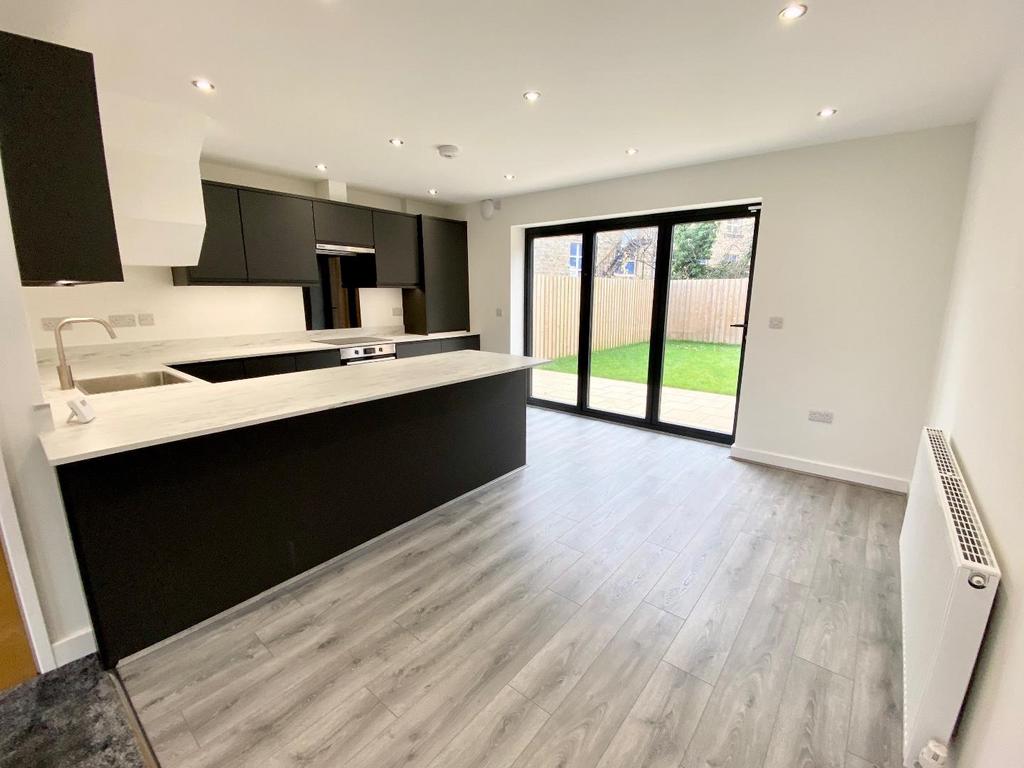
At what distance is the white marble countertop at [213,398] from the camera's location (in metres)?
1.51

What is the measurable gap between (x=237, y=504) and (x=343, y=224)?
325 cm

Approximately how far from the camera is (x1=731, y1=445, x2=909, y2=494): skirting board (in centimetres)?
313

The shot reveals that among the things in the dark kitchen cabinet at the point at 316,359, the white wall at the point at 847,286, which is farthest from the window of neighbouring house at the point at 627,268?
the dark kitchen cabinet at the point at 316,359

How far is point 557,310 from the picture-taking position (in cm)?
519

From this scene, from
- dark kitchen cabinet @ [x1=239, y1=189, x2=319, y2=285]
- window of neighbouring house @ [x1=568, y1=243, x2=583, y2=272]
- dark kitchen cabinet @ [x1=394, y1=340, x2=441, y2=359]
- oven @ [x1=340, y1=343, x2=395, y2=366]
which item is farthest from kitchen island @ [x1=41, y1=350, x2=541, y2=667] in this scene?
window of neighbouring house @ [x1=568, y1=243, x2=583, y2=272]

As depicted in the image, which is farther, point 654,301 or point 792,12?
point 654,301

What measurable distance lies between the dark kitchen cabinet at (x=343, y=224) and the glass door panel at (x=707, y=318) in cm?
309

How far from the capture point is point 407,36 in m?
1.82

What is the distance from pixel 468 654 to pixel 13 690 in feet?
5.54

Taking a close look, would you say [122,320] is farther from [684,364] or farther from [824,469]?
[824,469]

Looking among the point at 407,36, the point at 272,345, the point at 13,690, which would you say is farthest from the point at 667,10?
the point at 272,345

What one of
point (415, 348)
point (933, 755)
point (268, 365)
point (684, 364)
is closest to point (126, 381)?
point (268, 365)

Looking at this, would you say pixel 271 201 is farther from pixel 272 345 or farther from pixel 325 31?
pixel 325 31

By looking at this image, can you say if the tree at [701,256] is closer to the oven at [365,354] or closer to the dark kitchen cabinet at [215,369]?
the oven at [365,354]
